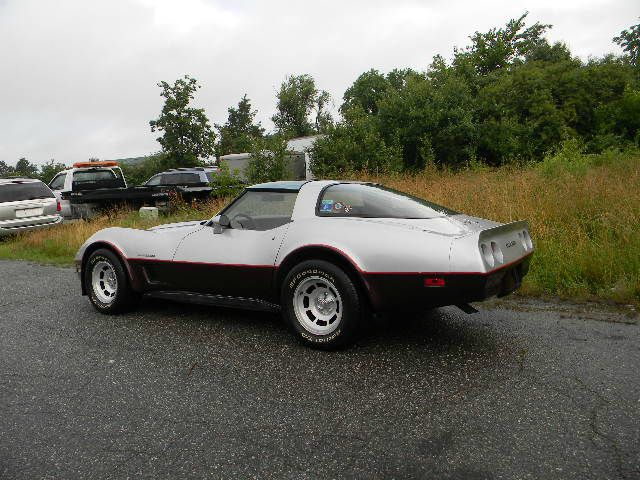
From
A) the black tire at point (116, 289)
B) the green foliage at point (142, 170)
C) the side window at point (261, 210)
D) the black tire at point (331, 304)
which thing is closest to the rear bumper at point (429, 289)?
the black tire at point (331, 304)

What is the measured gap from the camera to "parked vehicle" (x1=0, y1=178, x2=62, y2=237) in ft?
37.6

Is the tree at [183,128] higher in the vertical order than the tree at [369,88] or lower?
lower

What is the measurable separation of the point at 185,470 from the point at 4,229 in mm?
11225

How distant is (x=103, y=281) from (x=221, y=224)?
5.32 ft

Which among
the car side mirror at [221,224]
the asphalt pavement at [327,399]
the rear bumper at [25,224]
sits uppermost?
the car side mirror at [221,224]

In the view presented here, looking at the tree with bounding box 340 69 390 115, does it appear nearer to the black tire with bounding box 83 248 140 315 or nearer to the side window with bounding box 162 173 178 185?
the side window with bounding box 162 173 178 185

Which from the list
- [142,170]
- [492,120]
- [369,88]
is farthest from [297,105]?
[492,120]

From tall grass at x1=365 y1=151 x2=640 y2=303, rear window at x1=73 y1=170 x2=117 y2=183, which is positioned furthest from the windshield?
rear window at x1=73 y1=170 x2=117 y2=183

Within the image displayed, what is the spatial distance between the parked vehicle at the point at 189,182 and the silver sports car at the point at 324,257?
774cm

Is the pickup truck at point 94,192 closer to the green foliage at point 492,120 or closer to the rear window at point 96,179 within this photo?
the rear window at point 96,179

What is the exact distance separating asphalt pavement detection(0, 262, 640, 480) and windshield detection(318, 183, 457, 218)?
39.2 inches

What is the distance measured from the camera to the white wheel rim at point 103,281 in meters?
5.00

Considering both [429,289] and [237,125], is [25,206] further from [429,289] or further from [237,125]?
[237,125]

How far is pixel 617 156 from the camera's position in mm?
11977
